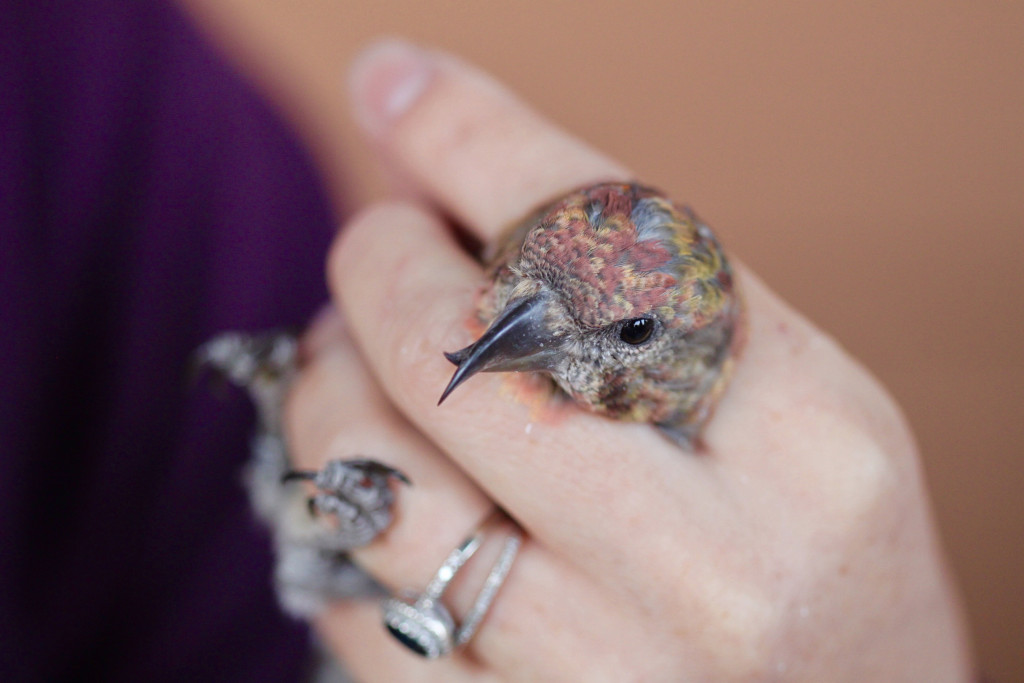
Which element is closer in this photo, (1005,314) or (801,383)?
(801,383)

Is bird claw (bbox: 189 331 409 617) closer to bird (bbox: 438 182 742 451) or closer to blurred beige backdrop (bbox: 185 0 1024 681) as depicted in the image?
bird (bbox: 438 182 742 451)

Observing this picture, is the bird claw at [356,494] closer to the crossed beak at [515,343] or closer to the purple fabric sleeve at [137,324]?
the crossed beak at [515,343]

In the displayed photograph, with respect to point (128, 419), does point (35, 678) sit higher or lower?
lower

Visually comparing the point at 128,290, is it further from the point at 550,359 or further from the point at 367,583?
the point at 550,359

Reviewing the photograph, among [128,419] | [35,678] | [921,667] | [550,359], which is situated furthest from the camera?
[128,419]

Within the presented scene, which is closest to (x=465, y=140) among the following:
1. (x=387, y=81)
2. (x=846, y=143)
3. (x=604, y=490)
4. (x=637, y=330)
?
(x=387, y=81)

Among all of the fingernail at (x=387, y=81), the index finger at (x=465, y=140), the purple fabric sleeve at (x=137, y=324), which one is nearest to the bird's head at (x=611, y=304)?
the index finger at (x=465, y=140)

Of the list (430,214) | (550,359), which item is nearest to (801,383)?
(550,359)

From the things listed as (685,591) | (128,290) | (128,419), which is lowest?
(128,419)
